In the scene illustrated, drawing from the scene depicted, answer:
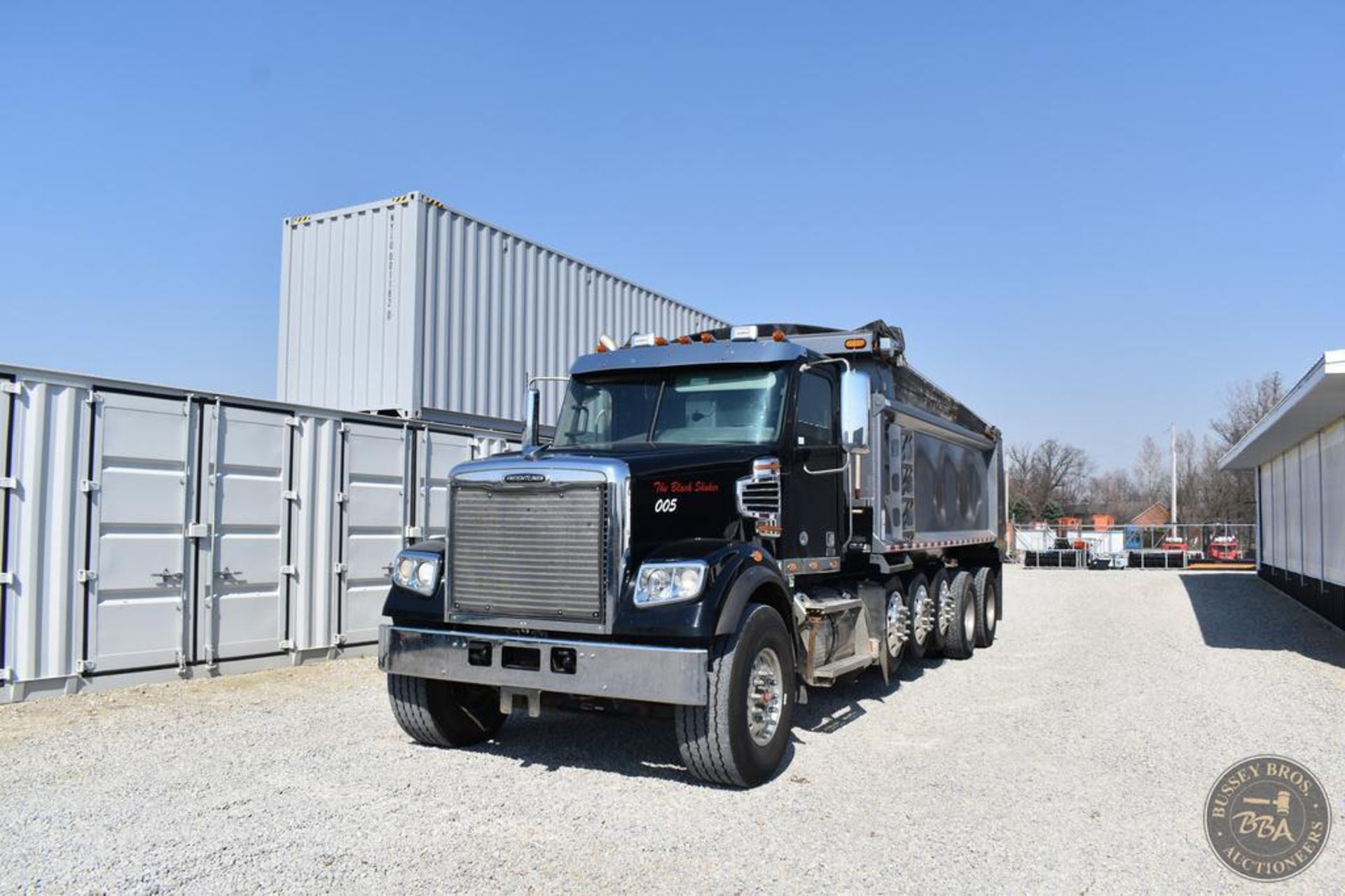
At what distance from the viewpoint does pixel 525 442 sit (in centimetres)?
692

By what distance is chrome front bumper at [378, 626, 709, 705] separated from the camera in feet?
16.1

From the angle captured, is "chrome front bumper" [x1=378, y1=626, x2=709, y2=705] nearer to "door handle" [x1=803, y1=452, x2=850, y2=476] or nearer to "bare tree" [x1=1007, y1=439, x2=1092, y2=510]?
"door handle" [x1=803, y1=452, x2=850, y2=476]

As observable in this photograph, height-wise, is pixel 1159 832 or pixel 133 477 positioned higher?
pixel 133 477

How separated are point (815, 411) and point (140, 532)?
18.4 feet

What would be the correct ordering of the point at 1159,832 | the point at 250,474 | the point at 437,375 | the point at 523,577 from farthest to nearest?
the point at 437,375
the point at 250,474
the point at 523,577
the point at 1159,832

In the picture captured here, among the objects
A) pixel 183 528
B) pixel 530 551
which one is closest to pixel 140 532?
pixel 183 528

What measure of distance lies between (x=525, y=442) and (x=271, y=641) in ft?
12.5

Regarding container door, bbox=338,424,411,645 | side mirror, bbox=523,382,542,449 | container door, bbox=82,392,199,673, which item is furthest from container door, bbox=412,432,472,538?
side mirror, bbox=523,382,542,449

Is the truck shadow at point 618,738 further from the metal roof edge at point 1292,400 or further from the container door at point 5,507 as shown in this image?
the metal roof edge at point 1292,400

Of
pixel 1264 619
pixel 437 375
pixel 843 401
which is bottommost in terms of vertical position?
pixel 1264 619

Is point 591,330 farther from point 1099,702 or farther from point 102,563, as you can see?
point 1099,702

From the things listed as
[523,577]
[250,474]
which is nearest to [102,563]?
[250,474]

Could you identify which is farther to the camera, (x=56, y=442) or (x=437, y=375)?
(x=437, y=375)

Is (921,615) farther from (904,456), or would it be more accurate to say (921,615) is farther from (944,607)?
(904,456)
